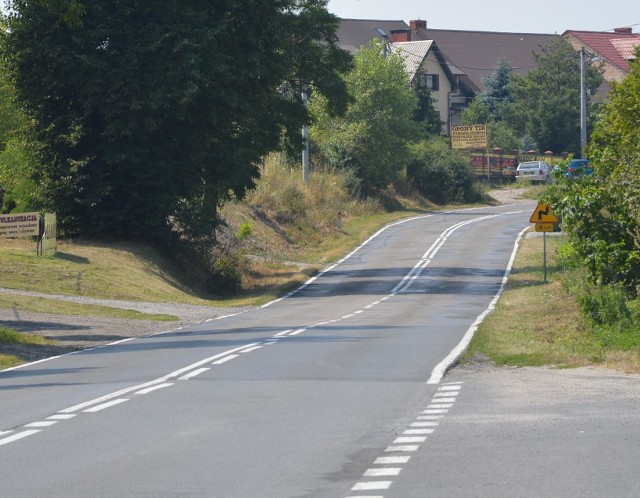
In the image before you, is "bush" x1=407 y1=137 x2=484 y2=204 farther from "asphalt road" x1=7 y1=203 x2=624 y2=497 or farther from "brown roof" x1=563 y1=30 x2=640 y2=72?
"asphalt road" x1=7 y1=203 x2=624 y2=497

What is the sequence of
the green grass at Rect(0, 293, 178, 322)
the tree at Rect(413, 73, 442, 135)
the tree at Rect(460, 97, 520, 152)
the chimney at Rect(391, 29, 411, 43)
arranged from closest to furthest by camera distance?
the green grass at Rect(0, 293, 178, 322)
the tree at Rect(460, 97, 520, 152)
the tree at Rect(413, 73, 442, 135)
the chimney at Rect(391, 29, 411, 43)

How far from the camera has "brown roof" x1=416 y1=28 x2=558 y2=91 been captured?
392 ft

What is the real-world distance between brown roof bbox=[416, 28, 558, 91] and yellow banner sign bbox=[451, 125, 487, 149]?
28690mm

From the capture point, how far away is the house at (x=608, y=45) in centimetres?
11000

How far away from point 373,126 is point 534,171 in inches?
643

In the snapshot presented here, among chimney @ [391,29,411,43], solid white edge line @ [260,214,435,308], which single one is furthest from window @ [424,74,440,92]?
solid white edge line @ [260,214,435,308]

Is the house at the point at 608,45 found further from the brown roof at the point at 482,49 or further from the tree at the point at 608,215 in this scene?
the tree at the point at 608,215

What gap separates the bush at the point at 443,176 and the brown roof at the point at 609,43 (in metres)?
38.2

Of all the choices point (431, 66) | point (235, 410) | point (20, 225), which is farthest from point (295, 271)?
point (431, 66)

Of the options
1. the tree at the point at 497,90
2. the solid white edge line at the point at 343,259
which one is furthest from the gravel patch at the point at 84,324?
the tree at the point at 497,90

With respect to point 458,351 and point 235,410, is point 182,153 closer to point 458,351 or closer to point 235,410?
point 458,351

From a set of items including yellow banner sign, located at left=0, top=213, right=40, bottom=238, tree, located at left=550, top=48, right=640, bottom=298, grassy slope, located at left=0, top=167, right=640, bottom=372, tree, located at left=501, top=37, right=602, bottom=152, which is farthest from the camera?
tree, located at left=501, top=37, right=602, bottom=152

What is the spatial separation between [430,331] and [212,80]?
16059 millimetres

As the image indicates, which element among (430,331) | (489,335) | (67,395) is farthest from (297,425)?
(430,331)
